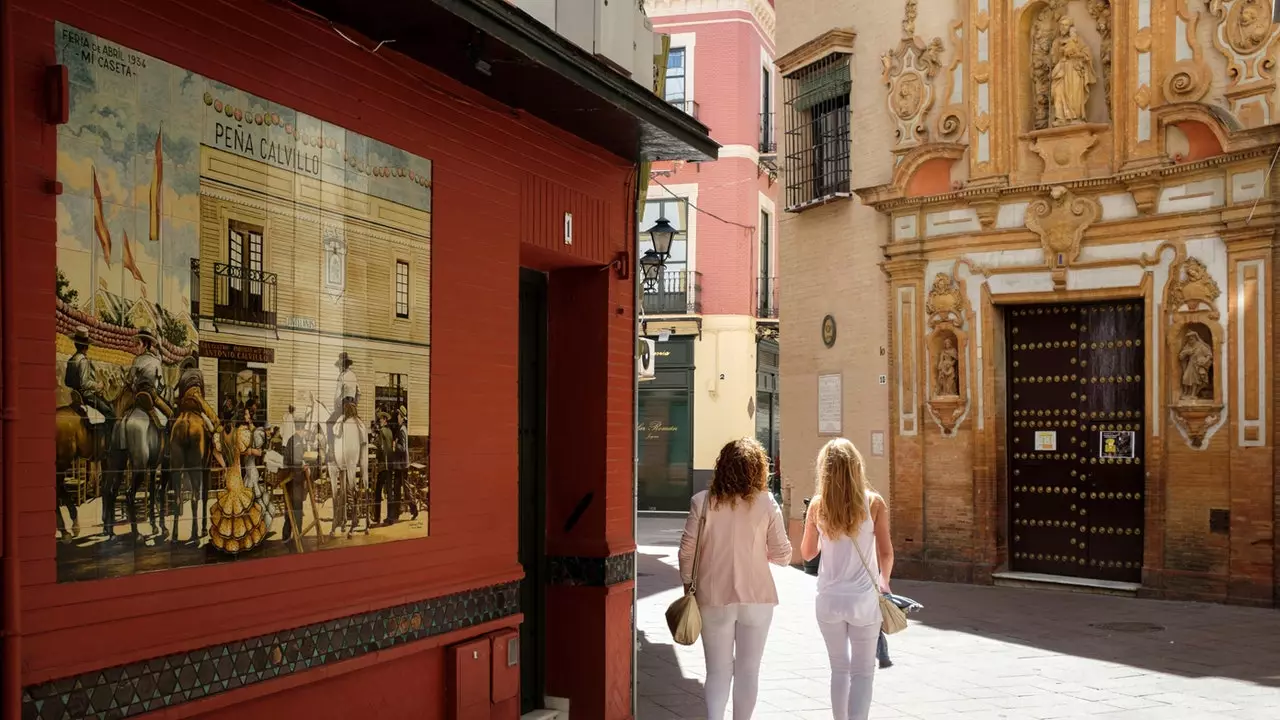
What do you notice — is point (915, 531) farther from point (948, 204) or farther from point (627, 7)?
point (627, 7)

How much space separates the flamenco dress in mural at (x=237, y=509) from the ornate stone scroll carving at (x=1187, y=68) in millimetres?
12338

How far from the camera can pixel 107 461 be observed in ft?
13.1

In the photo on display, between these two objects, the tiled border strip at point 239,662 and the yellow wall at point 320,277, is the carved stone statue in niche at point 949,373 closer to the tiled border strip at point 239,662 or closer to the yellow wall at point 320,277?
the tiled border strip at point 239,662

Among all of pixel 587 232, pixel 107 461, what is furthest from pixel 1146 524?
pixel 107 461

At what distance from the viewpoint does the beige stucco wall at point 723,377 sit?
29453mm

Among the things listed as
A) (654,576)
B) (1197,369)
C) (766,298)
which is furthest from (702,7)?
(1197,369)

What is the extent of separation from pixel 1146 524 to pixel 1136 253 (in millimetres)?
3142

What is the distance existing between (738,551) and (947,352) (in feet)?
32.6

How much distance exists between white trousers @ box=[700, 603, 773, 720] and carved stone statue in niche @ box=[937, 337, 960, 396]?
9.65 m

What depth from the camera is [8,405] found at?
362cm

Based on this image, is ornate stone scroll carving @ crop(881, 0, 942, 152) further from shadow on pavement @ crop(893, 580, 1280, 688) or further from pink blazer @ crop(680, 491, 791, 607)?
pink blazer @ crop(680, 491, 791, 607)

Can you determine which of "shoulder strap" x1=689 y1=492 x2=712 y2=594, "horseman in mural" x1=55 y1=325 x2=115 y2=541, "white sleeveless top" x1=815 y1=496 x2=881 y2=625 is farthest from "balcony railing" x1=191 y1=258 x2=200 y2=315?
"white sleeveless top" x1=815 y1=496 x2=881 y2=625

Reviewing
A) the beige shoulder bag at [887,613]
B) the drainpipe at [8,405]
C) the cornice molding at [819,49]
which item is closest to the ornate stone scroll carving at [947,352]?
the cornice molding at [819,49]

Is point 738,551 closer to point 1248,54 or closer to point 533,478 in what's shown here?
point 533,478
